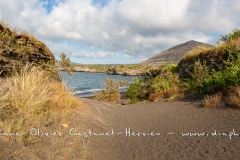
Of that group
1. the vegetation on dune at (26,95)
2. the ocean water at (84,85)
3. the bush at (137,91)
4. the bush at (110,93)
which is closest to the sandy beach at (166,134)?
the vegetation on dune at (26,95)

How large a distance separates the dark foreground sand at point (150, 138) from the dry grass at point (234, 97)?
0.44 m

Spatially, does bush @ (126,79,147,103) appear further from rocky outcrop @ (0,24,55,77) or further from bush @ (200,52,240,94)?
rocky outcrop @ (0,24,55,77)

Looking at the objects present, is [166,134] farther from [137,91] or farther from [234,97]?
[137,91]

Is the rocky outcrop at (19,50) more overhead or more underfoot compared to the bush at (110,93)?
more overhead

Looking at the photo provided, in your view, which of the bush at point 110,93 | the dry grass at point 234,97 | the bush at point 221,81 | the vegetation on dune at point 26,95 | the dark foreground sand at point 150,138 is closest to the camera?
the dark foreground sand at point 150,138

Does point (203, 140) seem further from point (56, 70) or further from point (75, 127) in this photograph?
point (56, 70)

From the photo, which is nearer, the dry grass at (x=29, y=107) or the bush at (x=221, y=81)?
the dry grass at (x=29, y=107)

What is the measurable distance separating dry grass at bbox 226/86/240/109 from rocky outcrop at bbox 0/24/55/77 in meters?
8.80

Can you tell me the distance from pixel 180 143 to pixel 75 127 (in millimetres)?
2757

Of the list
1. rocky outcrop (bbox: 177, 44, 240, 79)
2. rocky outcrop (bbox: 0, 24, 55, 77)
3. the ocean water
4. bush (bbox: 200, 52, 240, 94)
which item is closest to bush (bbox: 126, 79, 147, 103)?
the ocean water

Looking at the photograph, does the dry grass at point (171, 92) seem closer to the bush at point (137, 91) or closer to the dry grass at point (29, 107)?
the bush at point (137, 91)

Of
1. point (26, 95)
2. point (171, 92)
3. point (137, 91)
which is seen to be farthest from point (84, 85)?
point (26, 95)

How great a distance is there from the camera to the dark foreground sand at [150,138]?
5477mm

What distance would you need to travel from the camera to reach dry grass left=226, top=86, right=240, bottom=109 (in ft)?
29.8
